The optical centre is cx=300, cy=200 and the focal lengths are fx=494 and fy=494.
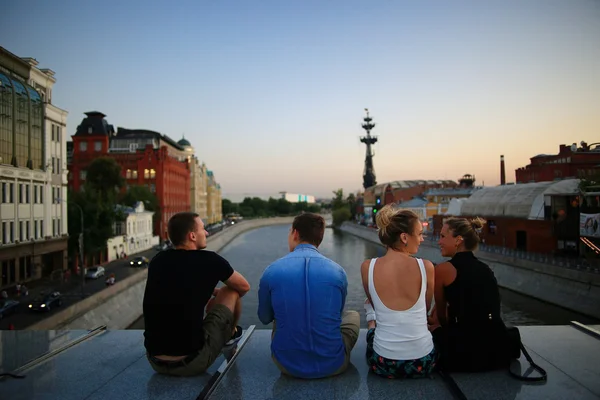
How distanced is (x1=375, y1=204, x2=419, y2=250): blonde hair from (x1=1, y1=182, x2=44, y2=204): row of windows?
17021 millimetres

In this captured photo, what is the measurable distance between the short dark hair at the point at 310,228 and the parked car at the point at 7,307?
1620 cm

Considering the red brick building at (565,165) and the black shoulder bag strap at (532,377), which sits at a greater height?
the red brick building at (565,165)

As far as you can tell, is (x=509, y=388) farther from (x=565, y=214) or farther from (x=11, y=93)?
(x=565, y=214)

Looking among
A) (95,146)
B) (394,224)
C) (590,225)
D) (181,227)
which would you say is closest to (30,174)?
(181,227)

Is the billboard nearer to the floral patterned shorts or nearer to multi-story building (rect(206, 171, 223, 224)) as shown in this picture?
the floral patterned shorts

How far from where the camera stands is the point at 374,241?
2608 inches

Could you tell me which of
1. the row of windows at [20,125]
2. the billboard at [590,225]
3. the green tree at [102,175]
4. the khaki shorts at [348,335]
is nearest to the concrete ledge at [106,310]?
the row of windows at [20,125]

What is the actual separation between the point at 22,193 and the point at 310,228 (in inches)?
755

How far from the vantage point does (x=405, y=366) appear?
360 centimetres

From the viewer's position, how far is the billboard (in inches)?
924

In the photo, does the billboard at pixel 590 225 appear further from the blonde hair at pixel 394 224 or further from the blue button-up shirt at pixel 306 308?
the blue button-up shirt at pixel 306 308

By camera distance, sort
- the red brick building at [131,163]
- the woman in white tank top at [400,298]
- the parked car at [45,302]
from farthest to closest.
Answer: the red brick building at [131,163], the parked car at [45,302], the woman in white tank top at [400,298]

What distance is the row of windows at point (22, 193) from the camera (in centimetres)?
1766

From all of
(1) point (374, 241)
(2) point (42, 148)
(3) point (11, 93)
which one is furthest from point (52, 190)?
(1) point (374, 241)
